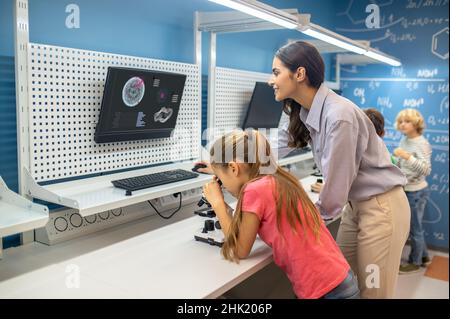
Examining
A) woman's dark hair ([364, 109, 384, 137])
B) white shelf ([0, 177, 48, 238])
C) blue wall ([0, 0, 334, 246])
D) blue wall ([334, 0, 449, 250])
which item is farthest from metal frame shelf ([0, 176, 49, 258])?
blue wall ([334, 0, 449, 250])

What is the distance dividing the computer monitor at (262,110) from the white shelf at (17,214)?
1688 mm

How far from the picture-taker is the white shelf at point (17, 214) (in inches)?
51.6

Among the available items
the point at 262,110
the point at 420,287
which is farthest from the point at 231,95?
the point at 420,287

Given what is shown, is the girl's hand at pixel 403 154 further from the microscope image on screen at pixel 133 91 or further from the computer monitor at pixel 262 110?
the microscope image on screen at pixel 133 91

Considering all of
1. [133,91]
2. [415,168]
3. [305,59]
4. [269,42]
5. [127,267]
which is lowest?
[127,267]

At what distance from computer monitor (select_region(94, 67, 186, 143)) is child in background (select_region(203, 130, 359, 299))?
0.63 metres

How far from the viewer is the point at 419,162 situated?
3.44m

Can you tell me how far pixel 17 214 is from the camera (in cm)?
141

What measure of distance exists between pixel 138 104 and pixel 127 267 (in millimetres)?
866

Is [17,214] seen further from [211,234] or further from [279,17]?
[279,17]

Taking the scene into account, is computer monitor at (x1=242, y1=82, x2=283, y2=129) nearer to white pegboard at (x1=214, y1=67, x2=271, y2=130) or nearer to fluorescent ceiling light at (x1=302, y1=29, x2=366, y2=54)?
white pegboard at (x1=214, y1=67, x2=271, y2=130)

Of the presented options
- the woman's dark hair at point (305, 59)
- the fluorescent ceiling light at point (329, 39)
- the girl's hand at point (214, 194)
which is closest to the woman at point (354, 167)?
the woman's dark hair at point (305, 59)

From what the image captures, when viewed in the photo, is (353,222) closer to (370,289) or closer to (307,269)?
(370,289)

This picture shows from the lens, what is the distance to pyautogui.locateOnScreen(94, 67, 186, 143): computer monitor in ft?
6.18
